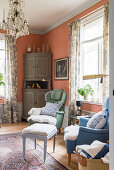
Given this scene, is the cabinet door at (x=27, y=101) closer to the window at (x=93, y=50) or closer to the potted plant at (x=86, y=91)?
the window at (x=93, y=50)

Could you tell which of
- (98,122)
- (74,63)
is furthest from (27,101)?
(98,122)

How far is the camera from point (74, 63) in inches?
189

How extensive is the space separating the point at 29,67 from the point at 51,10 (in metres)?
2.12

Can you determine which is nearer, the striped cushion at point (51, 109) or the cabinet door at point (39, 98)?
the striped cushion at point (51, 109)

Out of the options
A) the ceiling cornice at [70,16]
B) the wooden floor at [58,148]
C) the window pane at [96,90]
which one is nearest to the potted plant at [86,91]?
the window pane at [96,90]

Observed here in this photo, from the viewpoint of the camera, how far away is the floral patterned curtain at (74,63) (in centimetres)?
Answer: 469

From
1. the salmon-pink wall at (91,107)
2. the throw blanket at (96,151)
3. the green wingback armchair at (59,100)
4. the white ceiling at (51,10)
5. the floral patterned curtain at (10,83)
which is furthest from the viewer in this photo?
the floral patterned curtain at (10,83)

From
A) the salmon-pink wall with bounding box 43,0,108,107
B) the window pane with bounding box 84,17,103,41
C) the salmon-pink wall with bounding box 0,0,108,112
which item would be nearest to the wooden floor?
the salmon-pink wall with bounding box 0,0,108,112

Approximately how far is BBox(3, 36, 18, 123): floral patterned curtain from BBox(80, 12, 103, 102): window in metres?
2.47

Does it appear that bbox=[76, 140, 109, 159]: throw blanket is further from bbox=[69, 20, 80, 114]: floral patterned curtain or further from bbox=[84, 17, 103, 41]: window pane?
bbox=[84, 17, 103, 41]: window pane

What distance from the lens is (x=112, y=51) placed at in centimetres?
151

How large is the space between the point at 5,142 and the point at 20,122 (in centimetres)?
224

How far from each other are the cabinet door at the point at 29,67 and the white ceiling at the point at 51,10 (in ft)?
3.53

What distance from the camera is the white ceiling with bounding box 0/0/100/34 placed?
4.36 meters
